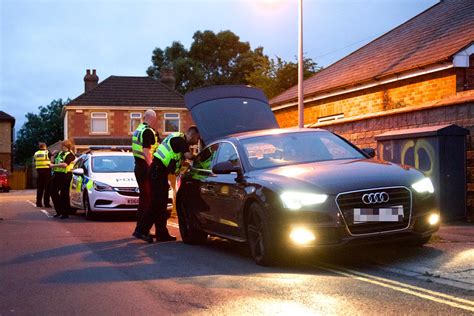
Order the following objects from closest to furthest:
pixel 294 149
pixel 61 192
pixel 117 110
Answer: pixel 294 149 → pixel 61 192 → pixel 117 110

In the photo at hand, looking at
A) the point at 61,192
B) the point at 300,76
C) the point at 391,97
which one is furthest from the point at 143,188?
the point at 300,76

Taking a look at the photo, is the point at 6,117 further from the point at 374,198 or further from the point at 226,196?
the point at 374,198

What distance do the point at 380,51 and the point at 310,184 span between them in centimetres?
1678

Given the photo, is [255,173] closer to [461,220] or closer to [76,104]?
[461,220]

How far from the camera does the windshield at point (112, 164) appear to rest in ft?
52.9

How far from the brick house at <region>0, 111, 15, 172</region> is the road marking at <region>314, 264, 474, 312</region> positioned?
6420 cm

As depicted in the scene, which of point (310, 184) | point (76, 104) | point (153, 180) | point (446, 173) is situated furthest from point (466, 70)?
point (76, 104)

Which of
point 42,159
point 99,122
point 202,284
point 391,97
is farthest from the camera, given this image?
point 99,122

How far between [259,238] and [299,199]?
2.47 ft

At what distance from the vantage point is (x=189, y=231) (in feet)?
33.7

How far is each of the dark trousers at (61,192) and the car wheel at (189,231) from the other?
5.87 metres

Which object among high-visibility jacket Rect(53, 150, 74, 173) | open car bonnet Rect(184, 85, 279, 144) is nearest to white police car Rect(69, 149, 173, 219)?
high-visibility jacket Rect(53, 150, 74, 173)

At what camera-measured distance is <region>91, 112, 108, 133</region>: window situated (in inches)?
2232

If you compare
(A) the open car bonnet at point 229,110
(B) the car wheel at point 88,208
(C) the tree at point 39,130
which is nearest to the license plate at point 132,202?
(B) the car wheel at point 88,208
